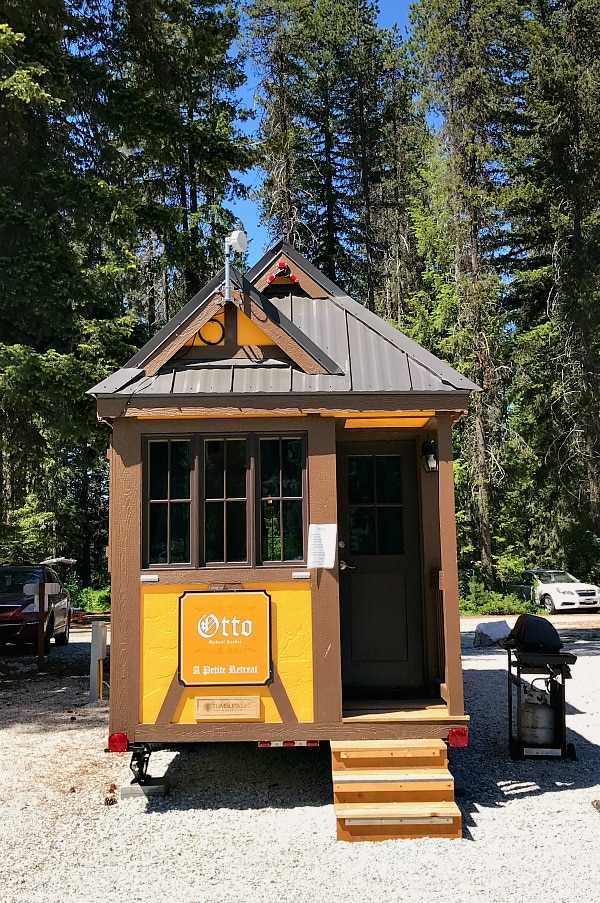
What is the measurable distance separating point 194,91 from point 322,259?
1002 centimetres

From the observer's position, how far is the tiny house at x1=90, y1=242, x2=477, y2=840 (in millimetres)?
6324

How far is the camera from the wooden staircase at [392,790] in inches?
221

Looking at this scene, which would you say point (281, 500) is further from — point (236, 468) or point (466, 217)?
point (466, 217)

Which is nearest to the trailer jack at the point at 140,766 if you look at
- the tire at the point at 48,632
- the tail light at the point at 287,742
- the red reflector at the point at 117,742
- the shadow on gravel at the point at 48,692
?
the red reflector at the point at 117,742

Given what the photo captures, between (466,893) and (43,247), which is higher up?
(43,247)

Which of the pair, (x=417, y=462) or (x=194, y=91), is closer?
(x=417, y=462)

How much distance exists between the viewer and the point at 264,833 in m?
5.79

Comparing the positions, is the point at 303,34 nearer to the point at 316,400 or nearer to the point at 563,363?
the point at 563,363

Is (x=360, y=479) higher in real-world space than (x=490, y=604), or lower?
higher

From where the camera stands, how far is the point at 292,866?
17.0ft

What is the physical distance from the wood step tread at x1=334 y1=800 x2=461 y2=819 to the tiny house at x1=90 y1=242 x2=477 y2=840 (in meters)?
0.15

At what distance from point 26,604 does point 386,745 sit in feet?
33.6

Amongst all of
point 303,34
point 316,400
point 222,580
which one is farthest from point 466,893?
point 303,34

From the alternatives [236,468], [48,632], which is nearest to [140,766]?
[236,468]
